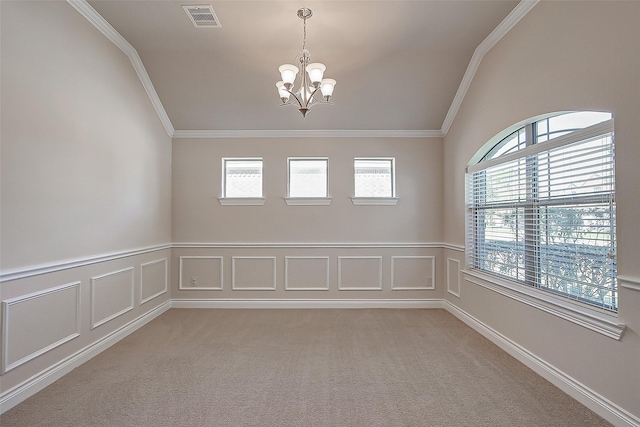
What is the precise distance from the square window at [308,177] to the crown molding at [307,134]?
1.20 ft

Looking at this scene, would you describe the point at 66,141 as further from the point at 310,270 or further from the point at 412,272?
the point at 412,272

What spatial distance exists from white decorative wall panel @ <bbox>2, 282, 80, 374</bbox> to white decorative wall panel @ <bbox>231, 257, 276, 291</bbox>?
80.4 inches

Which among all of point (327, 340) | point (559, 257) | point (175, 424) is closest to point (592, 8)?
point (559, 257)

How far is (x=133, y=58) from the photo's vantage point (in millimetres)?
3637

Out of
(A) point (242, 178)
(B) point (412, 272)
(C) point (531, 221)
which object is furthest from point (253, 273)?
(C) point (531, 221)

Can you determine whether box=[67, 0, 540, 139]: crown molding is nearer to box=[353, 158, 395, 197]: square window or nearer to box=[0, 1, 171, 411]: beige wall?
box=[0, 1, 171, 411]: beige wall

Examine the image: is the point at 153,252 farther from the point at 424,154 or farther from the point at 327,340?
the point at 424,154

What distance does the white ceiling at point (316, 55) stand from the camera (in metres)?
2.98

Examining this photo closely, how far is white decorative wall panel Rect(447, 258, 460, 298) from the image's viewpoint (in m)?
4.24

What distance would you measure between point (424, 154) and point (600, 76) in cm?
261

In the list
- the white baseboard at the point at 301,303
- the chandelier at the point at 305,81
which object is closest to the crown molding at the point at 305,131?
the chandelier at the point at 305,81

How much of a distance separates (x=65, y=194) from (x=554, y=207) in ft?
13.2

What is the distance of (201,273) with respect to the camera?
15.4 feet

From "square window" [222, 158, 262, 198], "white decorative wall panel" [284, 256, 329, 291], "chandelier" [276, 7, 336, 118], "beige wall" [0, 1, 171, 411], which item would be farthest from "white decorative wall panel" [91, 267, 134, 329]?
"chandelier" [276, 7, 336, 118]
